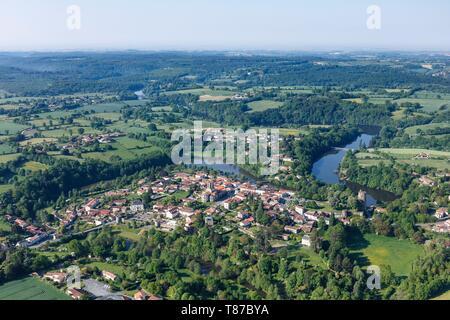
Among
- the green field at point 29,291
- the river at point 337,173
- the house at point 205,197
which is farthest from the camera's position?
the river at point 337,173

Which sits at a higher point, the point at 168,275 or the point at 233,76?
the point at 233,76

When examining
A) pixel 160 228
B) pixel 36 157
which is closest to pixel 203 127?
pixel 36 157

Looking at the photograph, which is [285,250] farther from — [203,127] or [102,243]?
[203,127]

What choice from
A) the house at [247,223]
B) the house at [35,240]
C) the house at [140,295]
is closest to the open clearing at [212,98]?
the house at [247,223]

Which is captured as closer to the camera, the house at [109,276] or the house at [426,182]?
the house at [109,276]

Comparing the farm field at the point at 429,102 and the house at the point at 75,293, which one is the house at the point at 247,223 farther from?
the farm field at the point at 429,102

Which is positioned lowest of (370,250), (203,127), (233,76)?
(370,250)
